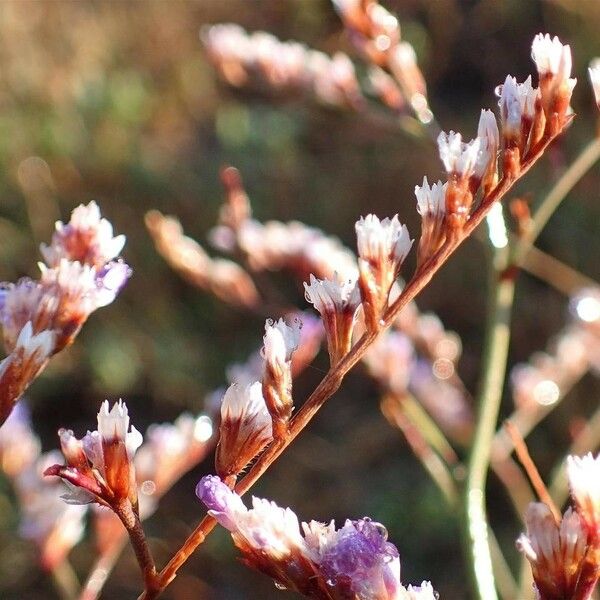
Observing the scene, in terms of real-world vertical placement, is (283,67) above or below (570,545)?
above

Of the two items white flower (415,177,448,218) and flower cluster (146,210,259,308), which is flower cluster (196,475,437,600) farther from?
flower cluster (146,210,259,308)

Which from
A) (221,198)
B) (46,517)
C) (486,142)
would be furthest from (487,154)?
(221,198)

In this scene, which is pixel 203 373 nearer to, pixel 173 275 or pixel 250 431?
pixel 173 275

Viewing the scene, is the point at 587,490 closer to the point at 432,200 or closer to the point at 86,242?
the point at 432,200

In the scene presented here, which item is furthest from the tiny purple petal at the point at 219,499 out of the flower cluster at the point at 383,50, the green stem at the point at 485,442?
the flower cluster at the point at 383,50

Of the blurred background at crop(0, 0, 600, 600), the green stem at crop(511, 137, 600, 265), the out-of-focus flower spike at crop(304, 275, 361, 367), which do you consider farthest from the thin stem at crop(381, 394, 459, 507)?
the blurred background at crop(0, 0, 600, 600)

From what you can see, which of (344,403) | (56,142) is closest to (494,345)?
(344,403)
